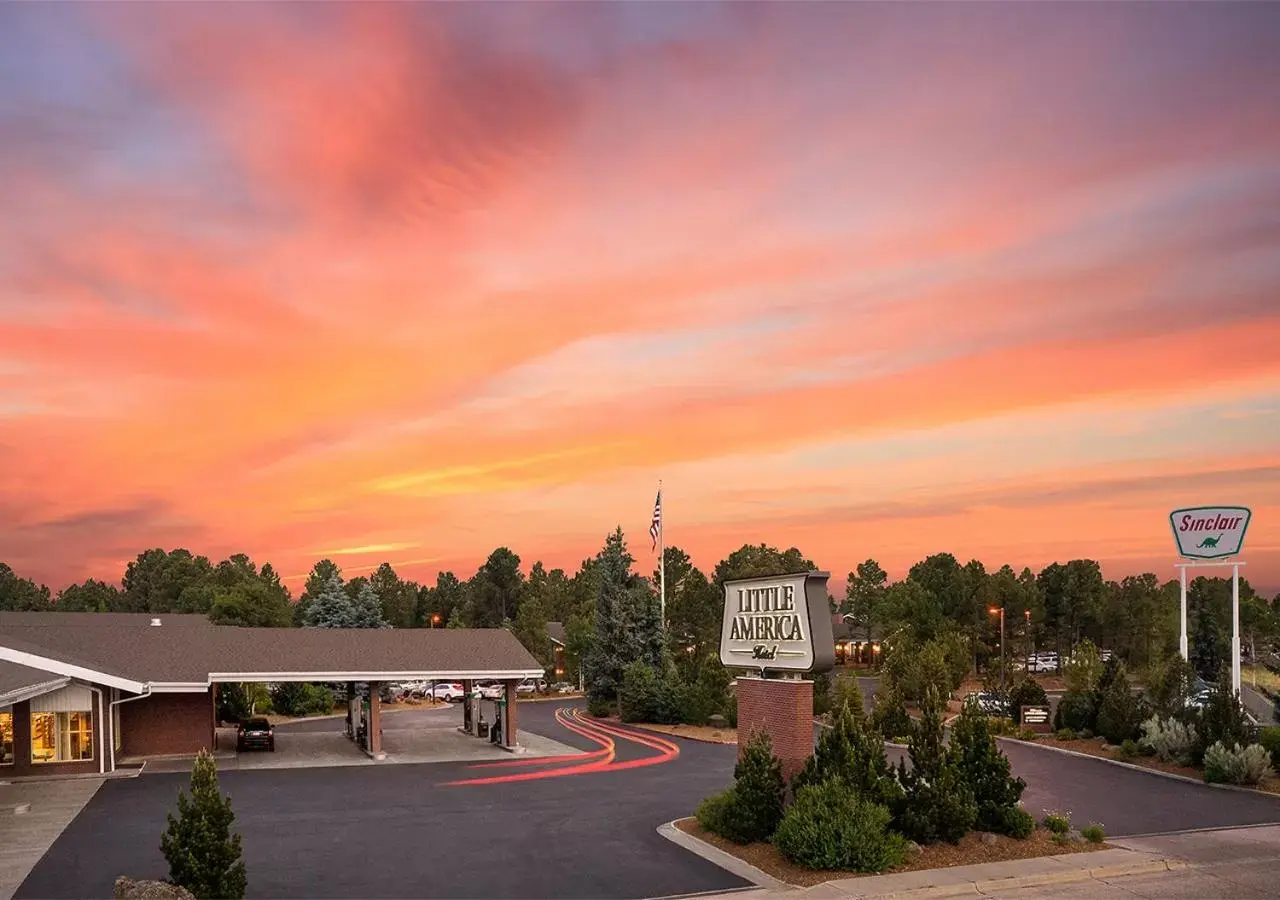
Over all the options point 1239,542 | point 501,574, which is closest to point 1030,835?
point 1239,542

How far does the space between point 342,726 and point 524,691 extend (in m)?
30.2

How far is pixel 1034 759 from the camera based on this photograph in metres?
38.2

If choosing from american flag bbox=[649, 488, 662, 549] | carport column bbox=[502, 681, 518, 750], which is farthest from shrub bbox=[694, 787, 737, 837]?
american flag bbox=[649, 488, 662, 549]

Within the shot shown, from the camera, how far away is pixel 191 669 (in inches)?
1601

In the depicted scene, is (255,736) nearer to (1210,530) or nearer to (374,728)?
(374,728)

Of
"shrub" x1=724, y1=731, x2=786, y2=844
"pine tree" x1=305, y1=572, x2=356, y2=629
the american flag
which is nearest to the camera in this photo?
"shrub" x1=724, y1=731, x2=786, y2=844

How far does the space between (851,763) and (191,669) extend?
29.1 meters

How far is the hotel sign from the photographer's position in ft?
76.5

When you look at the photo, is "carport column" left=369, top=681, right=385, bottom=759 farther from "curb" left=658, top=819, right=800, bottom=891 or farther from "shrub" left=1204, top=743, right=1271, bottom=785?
"shrub" left=1204, top=743, right=1271, bottom=785

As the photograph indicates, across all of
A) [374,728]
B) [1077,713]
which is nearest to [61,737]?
[374,728]

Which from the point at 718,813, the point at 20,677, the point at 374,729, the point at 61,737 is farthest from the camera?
the point at 374,729

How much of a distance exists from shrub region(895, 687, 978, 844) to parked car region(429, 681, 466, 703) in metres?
62.8

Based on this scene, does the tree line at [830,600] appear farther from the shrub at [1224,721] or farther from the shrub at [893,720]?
the shrub at [1224,721]

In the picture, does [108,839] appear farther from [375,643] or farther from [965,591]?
[965,591]
